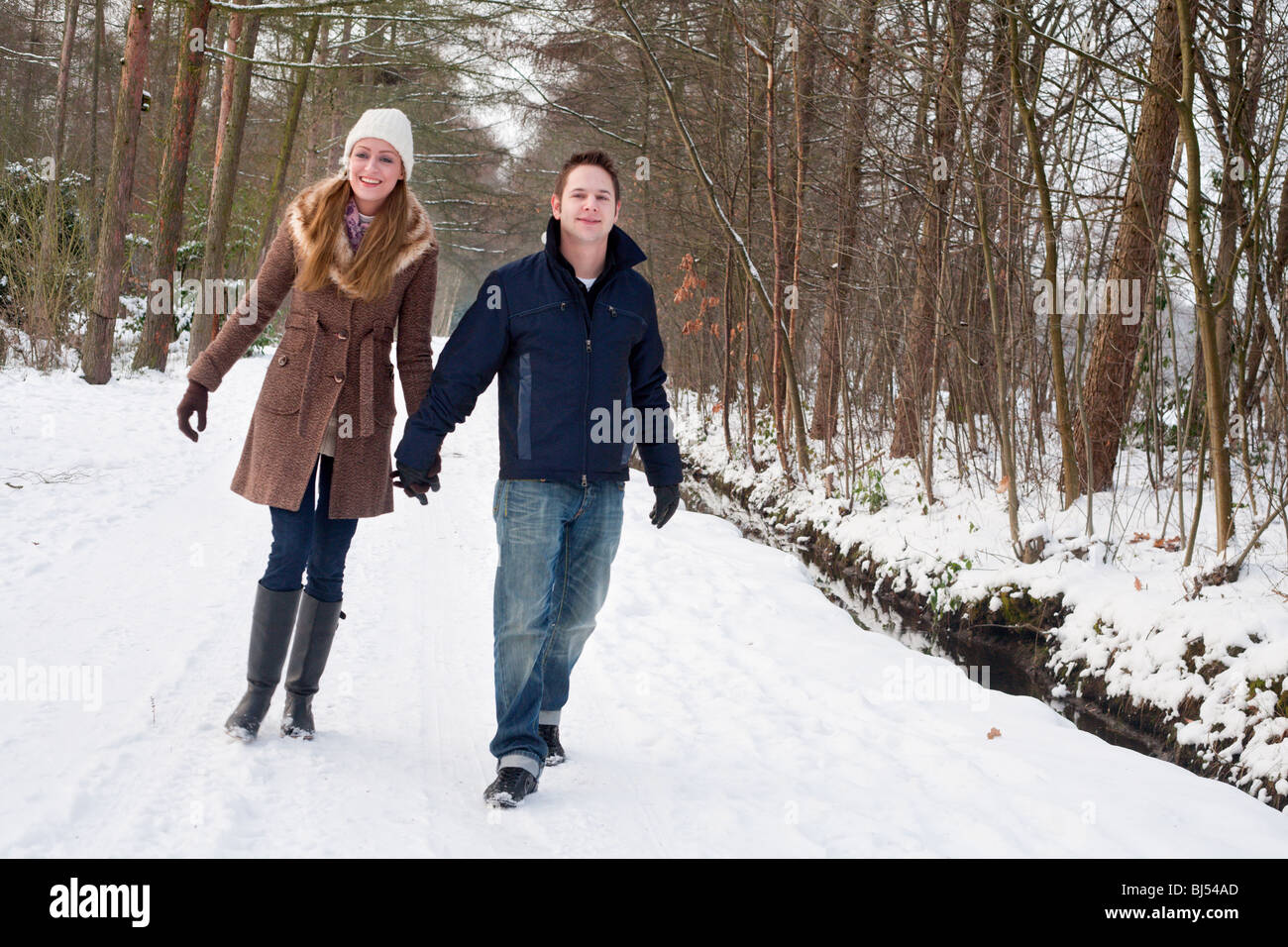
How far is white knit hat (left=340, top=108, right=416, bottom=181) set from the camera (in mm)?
3164

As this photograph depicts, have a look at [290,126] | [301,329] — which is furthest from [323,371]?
[290,126]

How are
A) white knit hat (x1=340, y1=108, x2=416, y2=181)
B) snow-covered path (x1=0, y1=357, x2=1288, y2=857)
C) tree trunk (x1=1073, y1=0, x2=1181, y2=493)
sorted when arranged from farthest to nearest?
tree trunk (x1=1073, y1=0, x2=1181, y2=493) → white knit hat (x1=340, y1=108, x2=416, y2=181) → snow-covered path (x1=0, y1=357, x2=1288, y2=857)

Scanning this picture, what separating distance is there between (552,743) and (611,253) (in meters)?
1.63

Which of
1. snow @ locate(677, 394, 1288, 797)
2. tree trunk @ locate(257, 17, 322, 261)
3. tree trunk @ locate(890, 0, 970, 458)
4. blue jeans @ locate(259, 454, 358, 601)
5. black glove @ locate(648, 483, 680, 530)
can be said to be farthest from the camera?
tree trunk @ locate(257, 17, 322, 261)

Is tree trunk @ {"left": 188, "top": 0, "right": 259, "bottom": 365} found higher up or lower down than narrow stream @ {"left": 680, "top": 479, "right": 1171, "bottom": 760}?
higher up

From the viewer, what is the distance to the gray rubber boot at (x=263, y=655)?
10.2 feet

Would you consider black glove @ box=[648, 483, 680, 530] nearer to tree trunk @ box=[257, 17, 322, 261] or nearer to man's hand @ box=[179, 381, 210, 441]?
man's hand @ box=[179, 381, 210, 441]

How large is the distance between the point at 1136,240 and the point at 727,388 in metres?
5.56

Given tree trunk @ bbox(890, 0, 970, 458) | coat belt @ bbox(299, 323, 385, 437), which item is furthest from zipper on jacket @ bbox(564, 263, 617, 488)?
tree trunk @ bbox(890, 0, 970, 458)

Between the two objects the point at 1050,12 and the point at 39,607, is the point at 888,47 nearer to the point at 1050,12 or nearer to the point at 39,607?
the point at 1050,12

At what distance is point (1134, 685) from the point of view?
5.29 metres

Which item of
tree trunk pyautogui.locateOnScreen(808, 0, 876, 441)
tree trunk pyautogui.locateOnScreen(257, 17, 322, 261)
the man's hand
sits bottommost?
the man's hand

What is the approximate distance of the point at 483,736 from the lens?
11.4 ft

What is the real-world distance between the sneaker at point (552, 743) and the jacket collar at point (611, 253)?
147 cm
